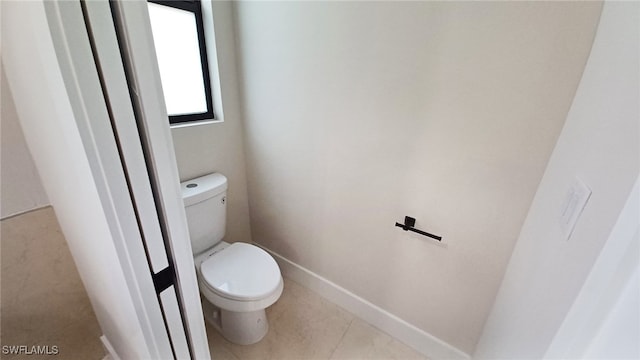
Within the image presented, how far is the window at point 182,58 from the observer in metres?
1.35

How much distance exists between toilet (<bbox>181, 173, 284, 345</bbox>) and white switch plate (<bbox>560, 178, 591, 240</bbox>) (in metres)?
1.13

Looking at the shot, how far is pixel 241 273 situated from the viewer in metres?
1.30

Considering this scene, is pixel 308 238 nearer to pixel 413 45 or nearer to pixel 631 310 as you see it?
pixel 413 45

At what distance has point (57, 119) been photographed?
1.73 feet

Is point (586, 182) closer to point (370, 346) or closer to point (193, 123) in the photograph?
point (370, 346)

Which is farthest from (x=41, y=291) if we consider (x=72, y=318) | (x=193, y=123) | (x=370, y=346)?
(x=370, y=346)

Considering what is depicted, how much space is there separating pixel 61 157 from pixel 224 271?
0.88 m

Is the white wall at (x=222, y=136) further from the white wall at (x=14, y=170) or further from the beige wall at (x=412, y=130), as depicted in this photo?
the white wall at (x=14, y=170)

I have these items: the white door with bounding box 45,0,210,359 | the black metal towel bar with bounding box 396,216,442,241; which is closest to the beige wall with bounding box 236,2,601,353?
the black metal towel bar with bounding box 396,216,442,241

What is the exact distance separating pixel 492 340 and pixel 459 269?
28cm

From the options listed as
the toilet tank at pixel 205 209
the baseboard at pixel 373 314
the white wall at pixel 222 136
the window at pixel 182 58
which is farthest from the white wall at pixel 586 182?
the window at pixel 182 58

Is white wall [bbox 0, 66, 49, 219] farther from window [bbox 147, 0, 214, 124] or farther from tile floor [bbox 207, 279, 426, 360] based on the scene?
tile floor [bbox 207, 279, 426, 360]

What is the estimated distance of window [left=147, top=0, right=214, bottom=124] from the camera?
1348 mm

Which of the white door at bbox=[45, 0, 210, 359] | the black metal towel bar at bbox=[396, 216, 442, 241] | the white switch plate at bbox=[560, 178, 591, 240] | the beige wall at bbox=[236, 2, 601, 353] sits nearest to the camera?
the white door at bbox=[45, 0, 210, 359]
